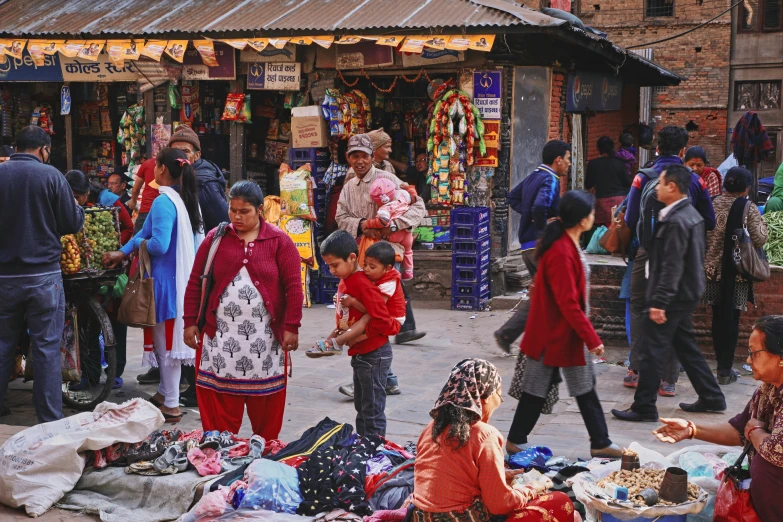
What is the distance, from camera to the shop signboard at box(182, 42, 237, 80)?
1311 cm

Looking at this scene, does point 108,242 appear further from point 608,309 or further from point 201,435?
point 608,309

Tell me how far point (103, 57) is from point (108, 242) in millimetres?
7826

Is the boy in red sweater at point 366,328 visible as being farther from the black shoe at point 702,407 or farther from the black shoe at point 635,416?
the black shoe at point 702,407

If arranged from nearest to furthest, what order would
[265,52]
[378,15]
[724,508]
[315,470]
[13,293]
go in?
[724,508] → [315,470] → [13,293] → [378,15] → [265,52]

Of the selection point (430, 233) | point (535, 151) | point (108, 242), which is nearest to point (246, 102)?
point (430, 233)

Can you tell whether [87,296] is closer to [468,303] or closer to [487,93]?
[468,303]

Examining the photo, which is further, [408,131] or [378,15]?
[408,131]

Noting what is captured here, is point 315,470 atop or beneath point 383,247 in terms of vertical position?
beneath

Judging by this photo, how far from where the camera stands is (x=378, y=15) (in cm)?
1202

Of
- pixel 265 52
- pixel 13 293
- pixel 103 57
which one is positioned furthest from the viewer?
pixel 103 57

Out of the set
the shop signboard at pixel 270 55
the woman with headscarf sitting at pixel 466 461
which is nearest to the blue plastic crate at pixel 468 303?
the shop signboard at pixel 270 55

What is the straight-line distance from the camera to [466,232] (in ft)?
38.3

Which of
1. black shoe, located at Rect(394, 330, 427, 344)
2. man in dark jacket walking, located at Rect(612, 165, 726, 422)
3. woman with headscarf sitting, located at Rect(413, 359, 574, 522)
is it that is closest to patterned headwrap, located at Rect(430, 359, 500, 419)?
woman with headscarf sitting, located at Rect(413, 359, 574, 522)

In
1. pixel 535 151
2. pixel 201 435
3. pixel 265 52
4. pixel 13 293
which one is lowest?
pixel 201 435
